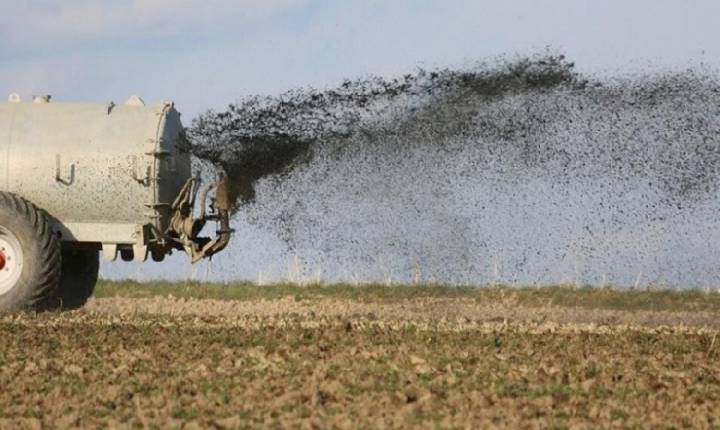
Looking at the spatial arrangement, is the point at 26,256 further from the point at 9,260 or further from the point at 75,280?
the point at 75,280

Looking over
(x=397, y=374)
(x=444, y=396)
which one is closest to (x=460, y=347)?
(x=397, y=374)

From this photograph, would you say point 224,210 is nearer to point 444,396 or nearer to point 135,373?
point 135,373

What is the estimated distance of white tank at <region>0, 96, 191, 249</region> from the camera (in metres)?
19.0

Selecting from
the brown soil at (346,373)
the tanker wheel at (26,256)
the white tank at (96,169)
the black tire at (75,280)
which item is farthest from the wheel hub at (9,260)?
the black tire at (75,280)

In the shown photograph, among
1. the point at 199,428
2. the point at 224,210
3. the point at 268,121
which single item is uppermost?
the point at 268,121

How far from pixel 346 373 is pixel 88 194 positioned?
778cm

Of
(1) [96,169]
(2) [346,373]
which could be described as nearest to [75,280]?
(1) [96,169]

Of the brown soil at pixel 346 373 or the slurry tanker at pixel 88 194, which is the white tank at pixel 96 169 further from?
the brown soil at pixel 346 373

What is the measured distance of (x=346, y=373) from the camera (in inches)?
485

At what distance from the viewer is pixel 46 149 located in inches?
750

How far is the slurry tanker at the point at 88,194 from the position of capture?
18.9 meters

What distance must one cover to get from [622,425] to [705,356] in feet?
15.7

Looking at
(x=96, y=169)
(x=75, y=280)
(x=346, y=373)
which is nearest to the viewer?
(x=346, y=373)

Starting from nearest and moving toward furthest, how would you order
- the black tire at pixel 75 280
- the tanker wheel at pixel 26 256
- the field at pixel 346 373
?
1. the field at pixel 346 373
2. the tanker wheel at pixel 26 256
3. the black tire at pixel 75 280
